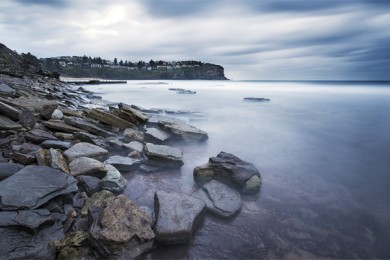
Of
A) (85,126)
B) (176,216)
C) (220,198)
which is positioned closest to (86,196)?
(176,216)

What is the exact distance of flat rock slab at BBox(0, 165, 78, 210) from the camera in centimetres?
322

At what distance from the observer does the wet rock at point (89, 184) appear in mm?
4254

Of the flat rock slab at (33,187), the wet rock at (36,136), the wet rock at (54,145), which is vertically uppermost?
the wet rock at (36,136)

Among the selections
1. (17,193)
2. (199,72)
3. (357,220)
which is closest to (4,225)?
(17,193)

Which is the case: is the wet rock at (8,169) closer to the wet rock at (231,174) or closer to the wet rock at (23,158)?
the wet rock at (23,158)

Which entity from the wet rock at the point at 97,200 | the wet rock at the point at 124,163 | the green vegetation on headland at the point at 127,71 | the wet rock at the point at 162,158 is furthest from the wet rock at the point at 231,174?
the green vegetation on headland at the point at 127,71

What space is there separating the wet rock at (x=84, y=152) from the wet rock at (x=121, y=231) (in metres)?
2.03

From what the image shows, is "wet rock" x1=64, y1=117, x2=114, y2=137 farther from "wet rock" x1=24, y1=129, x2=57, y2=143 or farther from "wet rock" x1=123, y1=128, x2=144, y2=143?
"wet rock" x1=24, y1=129, x2=57, y2=143

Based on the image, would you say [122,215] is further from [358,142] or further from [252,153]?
[358,142]

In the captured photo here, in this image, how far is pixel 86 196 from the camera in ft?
13.4

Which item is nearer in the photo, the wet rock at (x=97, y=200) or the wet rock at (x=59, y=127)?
the wet rock at (x=97, y=200)

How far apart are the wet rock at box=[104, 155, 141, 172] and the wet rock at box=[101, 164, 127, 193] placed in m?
0.65

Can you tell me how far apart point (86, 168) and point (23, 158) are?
1.02 m

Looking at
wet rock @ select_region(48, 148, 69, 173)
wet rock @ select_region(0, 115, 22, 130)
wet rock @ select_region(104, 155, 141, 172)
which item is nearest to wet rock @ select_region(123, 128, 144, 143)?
wet rock @ select_region(104, 155, 141, 172)
